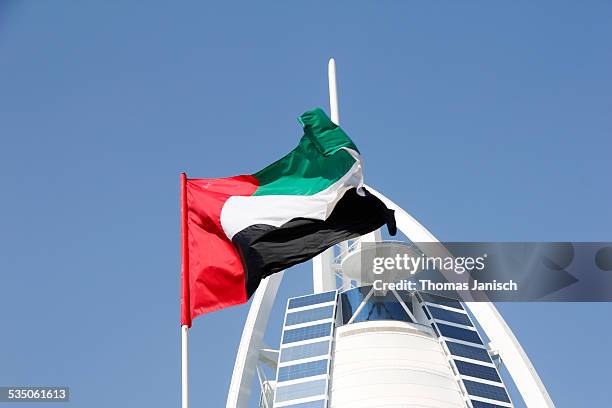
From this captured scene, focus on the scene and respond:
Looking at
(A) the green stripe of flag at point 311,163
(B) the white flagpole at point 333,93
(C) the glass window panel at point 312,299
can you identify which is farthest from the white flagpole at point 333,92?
(A) the green stripe of flag at point 311,163

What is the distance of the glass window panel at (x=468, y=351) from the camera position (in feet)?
189

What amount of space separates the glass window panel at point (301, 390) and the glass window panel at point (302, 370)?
30.6 inches

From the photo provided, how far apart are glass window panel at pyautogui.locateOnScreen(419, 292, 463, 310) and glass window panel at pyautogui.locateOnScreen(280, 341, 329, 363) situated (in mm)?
8604

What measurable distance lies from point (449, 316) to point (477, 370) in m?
5.91

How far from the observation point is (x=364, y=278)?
63.6m

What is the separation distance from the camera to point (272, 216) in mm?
30516

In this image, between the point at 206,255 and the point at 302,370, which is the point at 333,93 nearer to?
the point at 302,370

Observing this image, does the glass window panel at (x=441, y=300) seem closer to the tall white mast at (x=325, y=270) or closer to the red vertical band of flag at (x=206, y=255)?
the tall white mast at (x=325, y=270)

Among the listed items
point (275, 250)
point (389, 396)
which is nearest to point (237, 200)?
point (275, 250)

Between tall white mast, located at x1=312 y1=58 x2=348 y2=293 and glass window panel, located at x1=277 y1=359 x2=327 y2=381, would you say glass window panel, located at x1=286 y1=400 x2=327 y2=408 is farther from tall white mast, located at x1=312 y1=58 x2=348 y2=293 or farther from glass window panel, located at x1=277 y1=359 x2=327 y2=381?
tall white mast, located at x1=312 y1=58 x2=348 y2=293

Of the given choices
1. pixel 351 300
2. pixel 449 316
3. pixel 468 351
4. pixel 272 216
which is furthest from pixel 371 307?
pixel 272 216

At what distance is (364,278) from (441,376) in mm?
10492

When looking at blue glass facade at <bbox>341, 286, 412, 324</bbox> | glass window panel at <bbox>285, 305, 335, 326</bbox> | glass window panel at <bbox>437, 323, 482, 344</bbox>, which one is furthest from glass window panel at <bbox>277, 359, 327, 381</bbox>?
glass window panel at <bbox>437, 323, 482, 344</bbox>

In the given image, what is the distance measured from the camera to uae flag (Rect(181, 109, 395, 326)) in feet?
92.3
